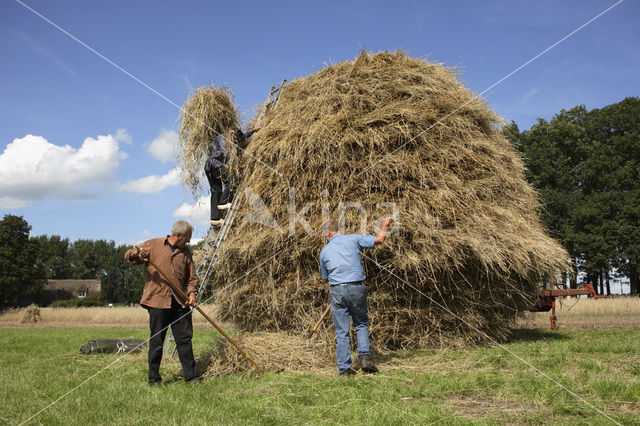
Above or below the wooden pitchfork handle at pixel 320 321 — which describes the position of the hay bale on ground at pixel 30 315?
below

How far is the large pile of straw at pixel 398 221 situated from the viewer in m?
6.53

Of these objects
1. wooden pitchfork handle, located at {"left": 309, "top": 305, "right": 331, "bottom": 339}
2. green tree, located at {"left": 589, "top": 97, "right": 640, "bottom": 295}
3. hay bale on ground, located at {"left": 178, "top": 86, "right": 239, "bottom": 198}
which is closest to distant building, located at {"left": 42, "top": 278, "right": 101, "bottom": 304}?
green tree, located at {"left": 589, "top": 97, "right": 640, "bottom": 295}

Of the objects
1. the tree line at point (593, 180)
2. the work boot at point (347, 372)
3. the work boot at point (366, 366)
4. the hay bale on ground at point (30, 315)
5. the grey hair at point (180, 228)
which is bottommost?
the hay bale on ground at point (30, 315)

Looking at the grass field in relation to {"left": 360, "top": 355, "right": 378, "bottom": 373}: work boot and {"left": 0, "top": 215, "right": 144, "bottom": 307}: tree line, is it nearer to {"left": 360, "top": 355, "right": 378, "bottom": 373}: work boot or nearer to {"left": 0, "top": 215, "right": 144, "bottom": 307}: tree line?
{"left": 360, "top": 355, "right": 378, "bottom": 373}: work boot

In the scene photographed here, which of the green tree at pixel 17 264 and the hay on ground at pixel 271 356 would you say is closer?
the hay on ground at pixel 271 356

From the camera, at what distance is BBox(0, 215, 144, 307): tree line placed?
48188mm

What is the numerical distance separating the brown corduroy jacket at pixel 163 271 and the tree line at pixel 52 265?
167 feet

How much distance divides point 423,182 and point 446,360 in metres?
2.48

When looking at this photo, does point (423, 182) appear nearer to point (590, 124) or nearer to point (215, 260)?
point (215, 260)

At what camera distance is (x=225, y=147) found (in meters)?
8.07

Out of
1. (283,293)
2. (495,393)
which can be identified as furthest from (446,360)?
(283,293)

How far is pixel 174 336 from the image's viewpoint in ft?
18.1

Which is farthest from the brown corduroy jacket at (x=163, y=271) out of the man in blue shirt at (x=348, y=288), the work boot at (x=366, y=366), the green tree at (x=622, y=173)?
the green tree at (x=622, y=173)

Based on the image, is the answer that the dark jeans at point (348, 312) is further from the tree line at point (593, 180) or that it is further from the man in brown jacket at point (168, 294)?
the tree line at point (593, 180)
